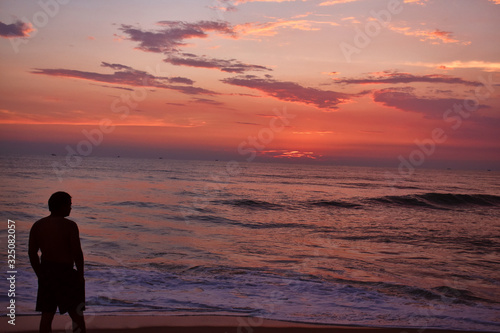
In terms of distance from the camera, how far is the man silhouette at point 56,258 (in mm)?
4273

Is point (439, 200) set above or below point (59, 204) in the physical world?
below

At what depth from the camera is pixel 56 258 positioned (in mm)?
4301

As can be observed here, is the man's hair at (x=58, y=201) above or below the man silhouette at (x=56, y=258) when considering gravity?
above

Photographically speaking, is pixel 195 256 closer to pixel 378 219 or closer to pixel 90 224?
pixel 90 224

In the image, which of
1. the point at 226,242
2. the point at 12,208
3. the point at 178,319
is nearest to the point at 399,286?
the point at 178,319

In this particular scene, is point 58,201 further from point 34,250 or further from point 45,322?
point 45,322

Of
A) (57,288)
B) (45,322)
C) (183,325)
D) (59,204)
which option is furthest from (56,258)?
(183,325)

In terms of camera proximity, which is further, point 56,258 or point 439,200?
point 439,200

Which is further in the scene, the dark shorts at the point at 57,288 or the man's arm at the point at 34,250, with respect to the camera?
the dark shorts at the point at 57,288

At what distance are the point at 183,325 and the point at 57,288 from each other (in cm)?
228

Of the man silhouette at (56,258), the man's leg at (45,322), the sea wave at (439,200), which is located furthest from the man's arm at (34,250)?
the sea wave at (439,200)

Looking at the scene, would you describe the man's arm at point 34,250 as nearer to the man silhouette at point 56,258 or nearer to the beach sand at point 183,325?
the man silhouette at point 56,258

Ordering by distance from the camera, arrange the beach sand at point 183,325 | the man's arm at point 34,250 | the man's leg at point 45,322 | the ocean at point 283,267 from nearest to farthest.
A: the man's arm at point 34,250, the man's leg at point 45,322, the beach sand at point 183,325, the ocean at point 283,267

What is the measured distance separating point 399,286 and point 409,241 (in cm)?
683
